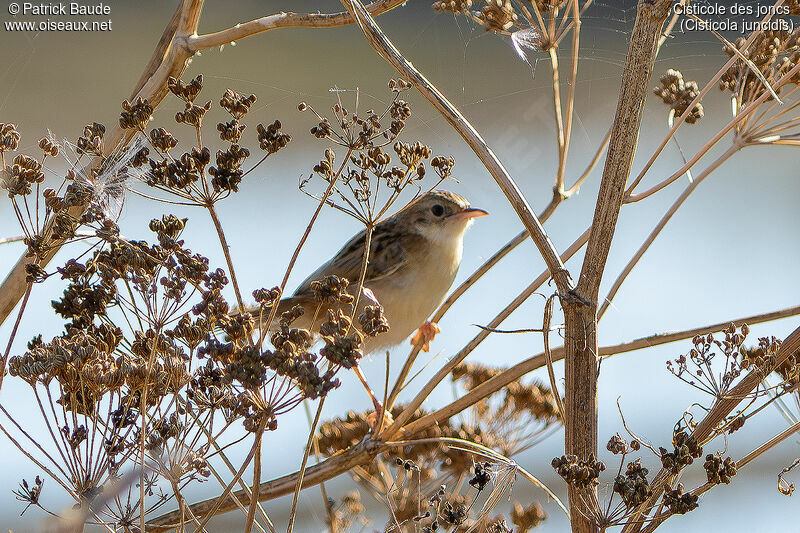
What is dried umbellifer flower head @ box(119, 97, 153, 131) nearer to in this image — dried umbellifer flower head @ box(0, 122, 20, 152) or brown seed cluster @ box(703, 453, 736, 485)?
dried umbellifer flower head @ box(0, 122, 20, 152)

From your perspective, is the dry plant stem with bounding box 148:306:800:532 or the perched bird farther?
the perched bird

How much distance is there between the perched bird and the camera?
3.91 metres

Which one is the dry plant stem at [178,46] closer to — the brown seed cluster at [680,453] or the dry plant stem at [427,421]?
the dry plant stem at [427,421]

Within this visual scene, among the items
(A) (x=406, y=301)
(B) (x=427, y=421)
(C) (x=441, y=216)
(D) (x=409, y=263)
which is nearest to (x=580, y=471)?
(B) (x=427, y=421)

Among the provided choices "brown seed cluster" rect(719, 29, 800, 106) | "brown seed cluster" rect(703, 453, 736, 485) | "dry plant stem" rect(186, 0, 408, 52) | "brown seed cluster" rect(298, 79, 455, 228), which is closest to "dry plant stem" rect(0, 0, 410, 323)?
"dry plant stem" rect(186, 0, 408, 52)

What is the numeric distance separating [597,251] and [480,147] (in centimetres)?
28

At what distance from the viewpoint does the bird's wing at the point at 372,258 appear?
382 cm

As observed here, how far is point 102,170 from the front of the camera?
5.78 feet

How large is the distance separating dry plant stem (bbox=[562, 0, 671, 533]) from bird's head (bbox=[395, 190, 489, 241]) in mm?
2744

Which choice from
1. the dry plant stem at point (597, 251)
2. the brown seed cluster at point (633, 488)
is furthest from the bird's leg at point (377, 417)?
the brown seed cluster at point (633, 488)

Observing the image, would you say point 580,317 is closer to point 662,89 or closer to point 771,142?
point 771,142

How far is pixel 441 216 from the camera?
4352 millimetres

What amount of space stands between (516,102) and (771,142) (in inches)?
124

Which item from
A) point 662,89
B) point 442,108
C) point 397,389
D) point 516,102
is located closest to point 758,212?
point 516,102
